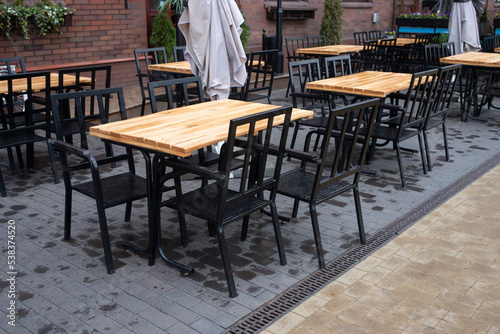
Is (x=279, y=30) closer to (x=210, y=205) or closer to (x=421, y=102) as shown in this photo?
(x=421, y=102)

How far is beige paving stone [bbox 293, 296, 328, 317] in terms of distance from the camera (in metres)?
2.71

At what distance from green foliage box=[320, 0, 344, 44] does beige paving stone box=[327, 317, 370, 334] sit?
32.8 ft

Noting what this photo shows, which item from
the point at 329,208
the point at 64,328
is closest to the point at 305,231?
the point at 329,208

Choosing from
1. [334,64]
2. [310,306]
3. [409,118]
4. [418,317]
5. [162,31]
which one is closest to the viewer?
[418,317]

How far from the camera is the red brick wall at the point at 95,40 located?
7.33 meters

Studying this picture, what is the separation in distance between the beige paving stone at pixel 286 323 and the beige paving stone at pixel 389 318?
1.23 ft

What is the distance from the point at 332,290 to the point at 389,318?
1.25 feet

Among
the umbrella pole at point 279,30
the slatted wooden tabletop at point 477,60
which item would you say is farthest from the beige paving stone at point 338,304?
the umbrella pole at point 279,30

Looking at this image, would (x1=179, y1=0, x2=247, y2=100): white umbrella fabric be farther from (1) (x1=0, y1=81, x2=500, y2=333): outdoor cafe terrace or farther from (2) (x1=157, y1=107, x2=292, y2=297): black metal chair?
(2) (x1=157, y1=107, x2=292, y2=297): black metal chair

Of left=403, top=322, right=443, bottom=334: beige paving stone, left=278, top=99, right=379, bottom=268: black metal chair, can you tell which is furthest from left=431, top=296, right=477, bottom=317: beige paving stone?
left=278, top=99, right=379, bottom=268: black metal chair

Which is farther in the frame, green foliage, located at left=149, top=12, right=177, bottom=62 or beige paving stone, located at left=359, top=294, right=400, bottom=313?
green foliage, located at left=149, top=12, right=177, bottom=62

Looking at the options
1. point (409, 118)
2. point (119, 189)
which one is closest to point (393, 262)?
point (119, 189)

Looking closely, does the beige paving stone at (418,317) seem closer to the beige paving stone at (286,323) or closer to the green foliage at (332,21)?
the beige paving stone at (286,323)

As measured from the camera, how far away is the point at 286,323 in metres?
2.62
